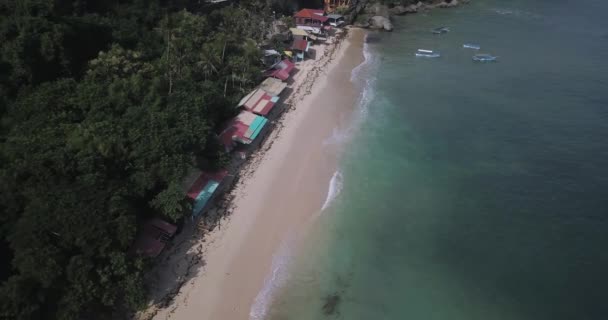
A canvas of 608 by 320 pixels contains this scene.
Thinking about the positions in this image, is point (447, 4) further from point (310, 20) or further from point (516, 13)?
point (310, 20)

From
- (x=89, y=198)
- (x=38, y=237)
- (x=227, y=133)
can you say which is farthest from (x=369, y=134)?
(x=38, y=237)

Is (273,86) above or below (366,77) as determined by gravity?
below

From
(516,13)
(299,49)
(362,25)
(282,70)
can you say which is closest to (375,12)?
(362,25)

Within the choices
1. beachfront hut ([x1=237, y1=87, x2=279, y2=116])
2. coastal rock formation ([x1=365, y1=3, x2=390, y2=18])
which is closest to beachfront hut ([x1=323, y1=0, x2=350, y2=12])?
coastal rock formation ([x1=365, y1=3, x2=390, y2=18])

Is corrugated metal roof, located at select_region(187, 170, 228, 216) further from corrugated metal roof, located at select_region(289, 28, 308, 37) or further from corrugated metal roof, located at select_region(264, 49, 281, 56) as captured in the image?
corrugated metal roof, located at select_region(289, 28, 308, 37)

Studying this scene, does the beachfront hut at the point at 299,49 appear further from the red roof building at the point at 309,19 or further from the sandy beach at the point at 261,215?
the red roof building at the point at 309,19

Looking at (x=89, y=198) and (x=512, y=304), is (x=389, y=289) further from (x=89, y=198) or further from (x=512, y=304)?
(x=89, y=198)

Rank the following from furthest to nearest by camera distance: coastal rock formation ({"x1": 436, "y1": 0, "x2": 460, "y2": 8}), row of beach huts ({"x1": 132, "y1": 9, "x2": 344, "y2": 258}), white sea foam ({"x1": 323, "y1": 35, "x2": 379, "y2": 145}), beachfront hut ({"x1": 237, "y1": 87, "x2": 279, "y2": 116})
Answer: coastal rock formation ({"x1": 436, "y1": 0, "x2": 460, "y2": 8}) → white sea foam ({"x1": 323, "y1": 35, "x2": 379, "y2": 145}) → beachfront hut ({"x1": 237, "y1": 87, "x2": 279, "y2": 116}) → row of beach huts ({"x1": 132, "y1": 9, "x2": 344, "y2": 258})
